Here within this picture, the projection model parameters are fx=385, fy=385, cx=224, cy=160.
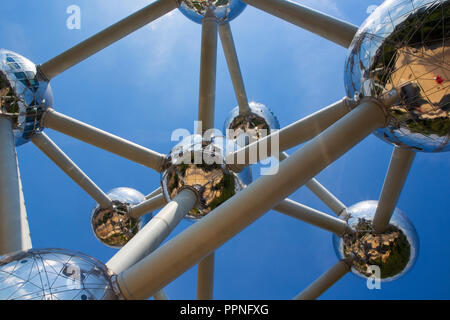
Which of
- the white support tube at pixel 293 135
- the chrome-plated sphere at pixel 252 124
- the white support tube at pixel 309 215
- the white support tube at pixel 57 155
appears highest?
the chrome-plated sphere at pixel 252 124

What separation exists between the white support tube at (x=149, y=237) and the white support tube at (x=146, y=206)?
2.36m

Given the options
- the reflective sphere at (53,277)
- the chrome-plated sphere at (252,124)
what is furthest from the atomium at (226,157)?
the chrome-plated sphere at (252,124)

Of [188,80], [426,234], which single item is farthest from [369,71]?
[188,80]

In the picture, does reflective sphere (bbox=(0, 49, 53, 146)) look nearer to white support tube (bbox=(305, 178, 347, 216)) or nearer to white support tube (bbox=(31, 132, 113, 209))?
white support tube (bbox=(31, 132, 113, 209))

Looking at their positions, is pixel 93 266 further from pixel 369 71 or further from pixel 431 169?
pixel 431 169

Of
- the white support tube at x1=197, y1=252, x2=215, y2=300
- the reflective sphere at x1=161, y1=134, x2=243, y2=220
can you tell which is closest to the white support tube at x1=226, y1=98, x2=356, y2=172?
the reflective sphere at x1=161, y1=134, x2=243, y2=220

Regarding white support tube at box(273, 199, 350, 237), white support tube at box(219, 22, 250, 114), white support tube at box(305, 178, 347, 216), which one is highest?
white support tube at box(219, 22, 250, 114)

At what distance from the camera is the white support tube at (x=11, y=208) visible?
3.29 meters

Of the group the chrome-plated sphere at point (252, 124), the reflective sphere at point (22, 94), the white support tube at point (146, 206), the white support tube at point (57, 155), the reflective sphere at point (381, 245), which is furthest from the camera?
the chrome-plated sphere at point (252, 124)

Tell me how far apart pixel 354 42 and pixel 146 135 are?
11155mm

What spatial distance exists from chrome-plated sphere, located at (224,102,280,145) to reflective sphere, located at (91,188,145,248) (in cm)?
247

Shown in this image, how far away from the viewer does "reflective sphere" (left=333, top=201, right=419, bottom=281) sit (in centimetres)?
568

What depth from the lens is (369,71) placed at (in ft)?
10.5

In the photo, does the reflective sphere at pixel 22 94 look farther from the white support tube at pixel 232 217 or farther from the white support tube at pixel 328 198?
the white support tube at pixel 328 198
